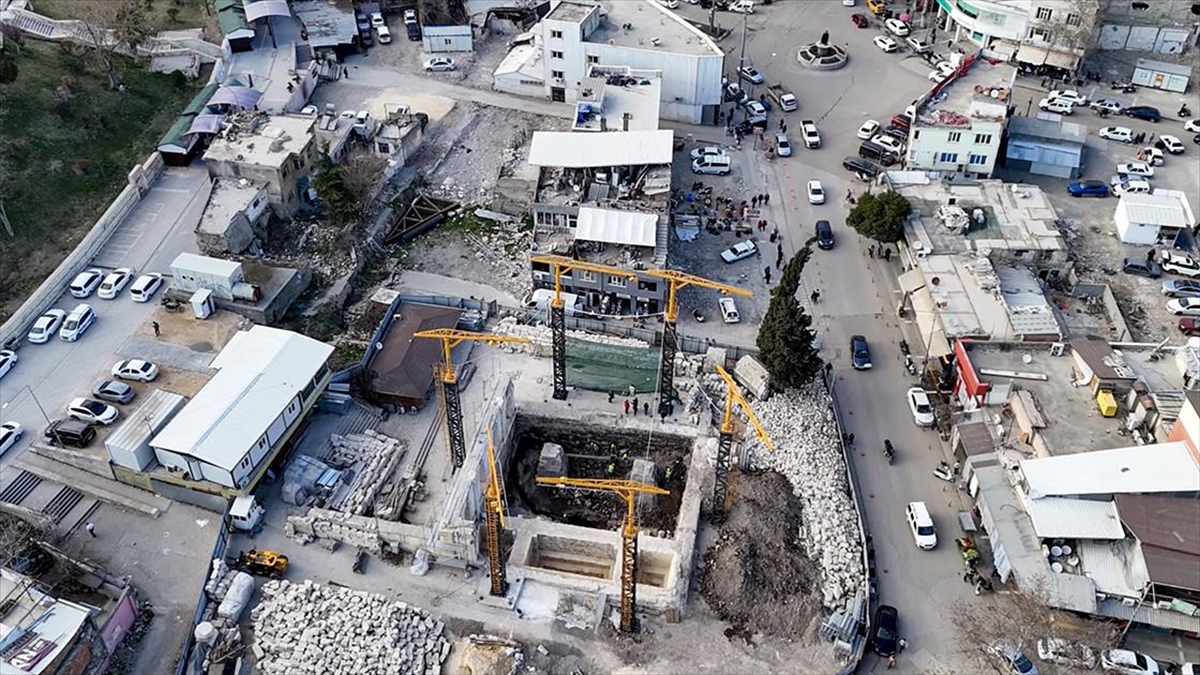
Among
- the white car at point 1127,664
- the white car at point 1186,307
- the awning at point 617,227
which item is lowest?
the white car at point 1127,664

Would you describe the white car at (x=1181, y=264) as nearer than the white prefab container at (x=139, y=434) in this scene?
No

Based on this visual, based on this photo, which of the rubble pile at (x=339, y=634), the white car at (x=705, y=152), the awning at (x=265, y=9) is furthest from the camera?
the awning at (x=265, y=9)

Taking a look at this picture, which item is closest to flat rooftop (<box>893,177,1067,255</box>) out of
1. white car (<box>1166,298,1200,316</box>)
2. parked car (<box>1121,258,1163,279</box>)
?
parked car (<box>1121,258,1163,279</box>)

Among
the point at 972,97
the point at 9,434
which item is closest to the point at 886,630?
the point at 972,97

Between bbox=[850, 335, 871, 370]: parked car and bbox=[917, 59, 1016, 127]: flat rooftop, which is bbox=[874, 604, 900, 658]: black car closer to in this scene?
bbox=[850, 335, 871, 370]: parked car

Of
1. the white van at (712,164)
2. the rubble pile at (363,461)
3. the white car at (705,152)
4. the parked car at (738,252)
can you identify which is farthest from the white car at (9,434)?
the white car at (705,152)

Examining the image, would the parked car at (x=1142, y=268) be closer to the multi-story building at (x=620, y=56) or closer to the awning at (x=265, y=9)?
the multi-story building at (x=620, y=56)

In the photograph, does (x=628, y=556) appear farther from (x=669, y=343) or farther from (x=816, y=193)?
(x=816, y=193)
